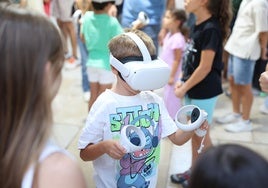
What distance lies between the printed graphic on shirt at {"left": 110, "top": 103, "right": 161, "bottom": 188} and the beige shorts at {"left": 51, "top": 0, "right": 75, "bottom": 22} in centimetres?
306

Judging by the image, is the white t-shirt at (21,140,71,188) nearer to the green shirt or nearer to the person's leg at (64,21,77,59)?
the green shirt

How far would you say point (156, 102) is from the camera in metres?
1.62

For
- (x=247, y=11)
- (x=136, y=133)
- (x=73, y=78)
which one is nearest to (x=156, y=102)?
(x=136, y=133)

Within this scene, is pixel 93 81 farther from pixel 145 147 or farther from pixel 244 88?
pixel 145 147

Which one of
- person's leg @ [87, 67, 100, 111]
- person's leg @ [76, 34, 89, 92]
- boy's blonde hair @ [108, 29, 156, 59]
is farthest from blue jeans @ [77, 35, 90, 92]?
boy's blonde hair @ [108, 29, 156, 59]

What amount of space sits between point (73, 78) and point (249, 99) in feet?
6.89

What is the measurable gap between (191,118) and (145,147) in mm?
226

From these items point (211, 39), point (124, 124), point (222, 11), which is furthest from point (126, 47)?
point (222, 11)

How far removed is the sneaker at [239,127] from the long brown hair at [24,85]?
2557 millimetres

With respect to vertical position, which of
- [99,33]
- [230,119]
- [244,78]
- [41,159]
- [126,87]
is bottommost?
[230,119]

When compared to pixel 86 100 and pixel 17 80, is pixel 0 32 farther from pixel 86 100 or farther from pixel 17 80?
pixel 86 100

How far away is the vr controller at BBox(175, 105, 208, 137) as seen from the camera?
148 cm

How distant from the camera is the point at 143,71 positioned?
1.45 m

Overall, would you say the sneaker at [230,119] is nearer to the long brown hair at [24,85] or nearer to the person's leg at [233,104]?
the person's leg at [233,104]
